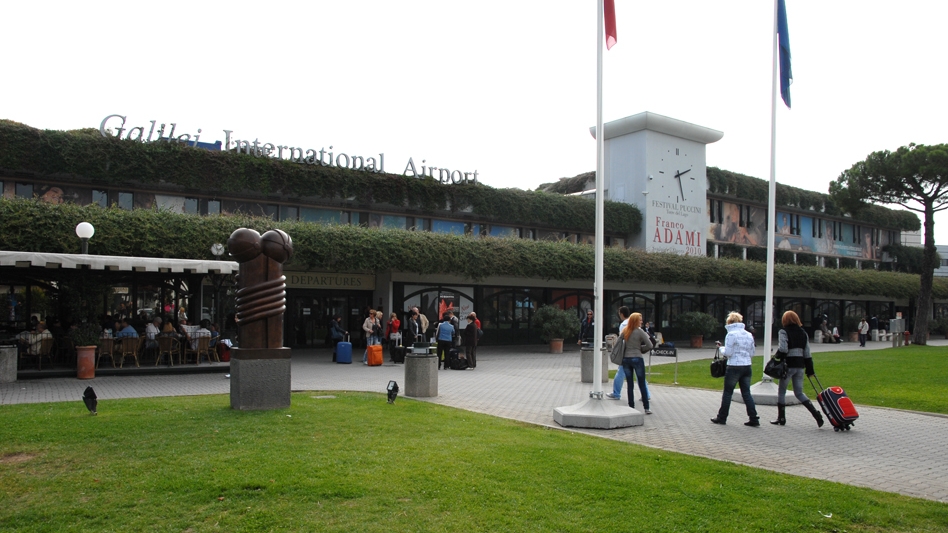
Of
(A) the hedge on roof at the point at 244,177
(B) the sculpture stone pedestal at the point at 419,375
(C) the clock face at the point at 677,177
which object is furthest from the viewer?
(C) the clock face at the point at 677,177

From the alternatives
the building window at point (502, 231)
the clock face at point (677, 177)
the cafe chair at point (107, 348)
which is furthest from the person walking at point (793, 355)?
the clock face at point (677, 177)

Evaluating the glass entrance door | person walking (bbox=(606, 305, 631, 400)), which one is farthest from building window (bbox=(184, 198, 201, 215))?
person walking (bbox=(606, 305, 631, 400))

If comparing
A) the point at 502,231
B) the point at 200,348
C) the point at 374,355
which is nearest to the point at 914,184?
the point at 502,231

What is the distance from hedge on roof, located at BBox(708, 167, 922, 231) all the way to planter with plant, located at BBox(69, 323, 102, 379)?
3612 cm

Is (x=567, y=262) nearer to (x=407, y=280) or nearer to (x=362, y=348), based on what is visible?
(x=407, y=280)

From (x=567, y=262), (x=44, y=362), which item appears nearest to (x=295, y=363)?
(x=44, y=362)

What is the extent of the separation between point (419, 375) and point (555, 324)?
16910 millimetres

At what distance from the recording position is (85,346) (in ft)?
54.3

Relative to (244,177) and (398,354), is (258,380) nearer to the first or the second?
(398,354)

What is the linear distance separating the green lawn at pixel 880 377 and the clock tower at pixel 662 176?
15744 millimetres

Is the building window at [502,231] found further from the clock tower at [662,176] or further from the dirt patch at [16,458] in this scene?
the dirt patch at [16,458]

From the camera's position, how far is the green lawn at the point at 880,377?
46.5ft

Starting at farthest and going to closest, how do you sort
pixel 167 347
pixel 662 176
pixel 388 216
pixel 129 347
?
pixel 662 176 → pixel 388 216 → pixel 167 347 → pixel 129 347

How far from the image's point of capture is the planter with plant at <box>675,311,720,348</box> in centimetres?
3475
